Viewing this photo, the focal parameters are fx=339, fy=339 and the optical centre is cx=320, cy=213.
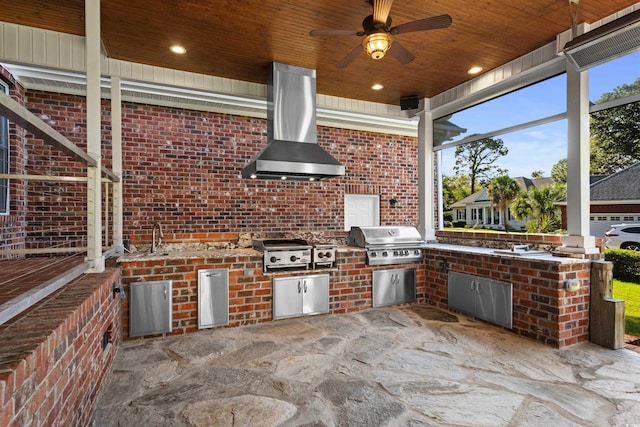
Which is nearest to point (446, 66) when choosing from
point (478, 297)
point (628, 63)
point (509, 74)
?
point (509, 74)

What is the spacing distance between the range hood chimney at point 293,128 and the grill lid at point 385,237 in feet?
3.29

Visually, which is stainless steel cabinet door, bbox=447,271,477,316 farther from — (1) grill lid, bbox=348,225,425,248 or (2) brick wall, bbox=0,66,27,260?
(2) brick wall, bbox=0,66,27,260

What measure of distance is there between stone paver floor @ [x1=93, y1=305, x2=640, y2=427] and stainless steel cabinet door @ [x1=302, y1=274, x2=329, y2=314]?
507 mm

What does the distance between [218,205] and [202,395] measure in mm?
3682

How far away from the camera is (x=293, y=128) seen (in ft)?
14.5

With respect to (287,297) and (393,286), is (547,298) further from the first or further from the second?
(287,297)

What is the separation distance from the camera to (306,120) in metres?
4.50

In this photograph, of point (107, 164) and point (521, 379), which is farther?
point (107, 164)

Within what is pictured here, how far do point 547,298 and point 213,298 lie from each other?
3.41 m

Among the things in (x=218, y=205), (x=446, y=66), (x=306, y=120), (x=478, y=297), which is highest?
(x=446, y=66)

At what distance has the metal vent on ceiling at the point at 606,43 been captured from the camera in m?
2.74

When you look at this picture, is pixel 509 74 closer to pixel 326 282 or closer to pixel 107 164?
pixel 326 282

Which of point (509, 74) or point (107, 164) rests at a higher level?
point (509, 74)

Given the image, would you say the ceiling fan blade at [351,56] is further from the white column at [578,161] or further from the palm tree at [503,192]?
the palm tree at [503,192]
